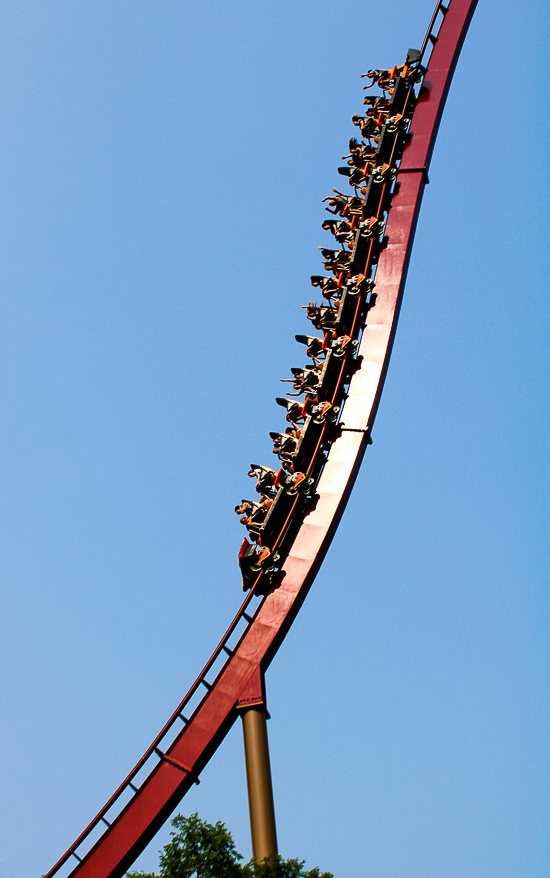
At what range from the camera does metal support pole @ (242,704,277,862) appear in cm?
821

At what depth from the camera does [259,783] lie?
336 inches

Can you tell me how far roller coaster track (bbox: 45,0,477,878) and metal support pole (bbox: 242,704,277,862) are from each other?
0.23 meters

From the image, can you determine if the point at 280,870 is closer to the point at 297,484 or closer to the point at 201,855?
the point at 201,855

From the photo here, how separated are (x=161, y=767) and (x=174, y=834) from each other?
4.93 feet

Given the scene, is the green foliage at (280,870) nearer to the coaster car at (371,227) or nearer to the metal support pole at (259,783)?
the metal support pole at (259,783)

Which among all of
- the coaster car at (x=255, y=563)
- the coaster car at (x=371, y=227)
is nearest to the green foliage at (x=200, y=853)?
the coaster car at (x=255, y=563)

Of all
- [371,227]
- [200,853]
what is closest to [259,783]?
[200,853]

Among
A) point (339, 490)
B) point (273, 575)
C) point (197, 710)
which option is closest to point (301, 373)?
point (339, 490)

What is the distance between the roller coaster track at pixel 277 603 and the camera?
9.16 meters

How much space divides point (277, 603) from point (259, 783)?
6.36ft

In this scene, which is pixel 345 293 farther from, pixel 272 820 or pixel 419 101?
pixel 272 820

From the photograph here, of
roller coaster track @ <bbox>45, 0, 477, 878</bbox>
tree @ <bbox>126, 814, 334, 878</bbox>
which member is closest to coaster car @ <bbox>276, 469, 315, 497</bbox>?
roller coaster track @ <bbox>45, 0, 477, 878</bbox>

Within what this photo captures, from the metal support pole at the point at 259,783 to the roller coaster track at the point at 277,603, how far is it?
0.23m

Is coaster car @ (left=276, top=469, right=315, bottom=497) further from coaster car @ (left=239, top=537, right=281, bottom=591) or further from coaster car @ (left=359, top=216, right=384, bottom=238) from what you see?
coaster car @ (left=359, top=216, right=384, bottom=238)
